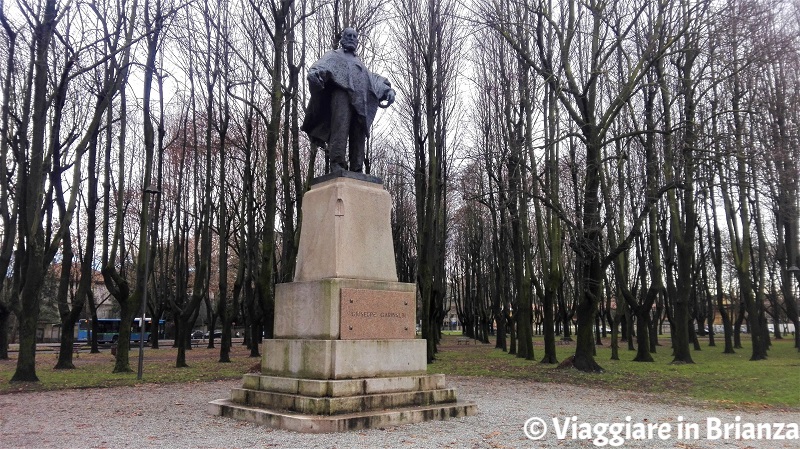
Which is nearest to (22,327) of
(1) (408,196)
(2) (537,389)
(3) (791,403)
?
(2) (537,389)

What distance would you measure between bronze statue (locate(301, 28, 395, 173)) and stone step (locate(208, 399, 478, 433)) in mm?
3573

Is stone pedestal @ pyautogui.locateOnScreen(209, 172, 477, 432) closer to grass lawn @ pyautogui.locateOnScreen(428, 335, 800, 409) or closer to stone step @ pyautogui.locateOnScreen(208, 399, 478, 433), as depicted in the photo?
stone step @ pyautogui.locateOnScreen(208, 399, 478, 433)

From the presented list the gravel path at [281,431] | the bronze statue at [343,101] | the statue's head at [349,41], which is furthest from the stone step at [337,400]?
the statue's head at [349,41]

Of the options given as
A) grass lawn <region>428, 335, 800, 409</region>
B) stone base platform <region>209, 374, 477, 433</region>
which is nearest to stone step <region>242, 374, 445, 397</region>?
stone base platform <region>209, 374, 477, 433</region>

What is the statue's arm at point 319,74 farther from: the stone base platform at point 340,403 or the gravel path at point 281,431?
the gravel path at point 281,431

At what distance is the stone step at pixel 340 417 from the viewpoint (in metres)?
7.03

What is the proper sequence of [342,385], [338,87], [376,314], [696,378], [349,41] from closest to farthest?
[342,385] < [376,314] < [338,87] < [349,41] < [696,378]

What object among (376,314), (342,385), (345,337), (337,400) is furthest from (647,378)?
(337,400)

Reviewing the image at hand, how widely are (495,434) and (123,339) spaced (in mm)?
13201

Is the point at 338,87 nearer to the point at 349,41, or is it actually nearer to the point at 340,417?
the point at 349,41

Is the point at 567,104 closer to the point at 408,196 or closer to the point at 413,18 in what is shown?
the point at 413,18

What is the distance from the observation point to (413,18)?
22547 mm

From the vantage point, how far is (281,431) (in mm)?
7156

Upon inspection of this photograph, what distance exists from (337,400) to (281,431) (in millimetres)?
736
